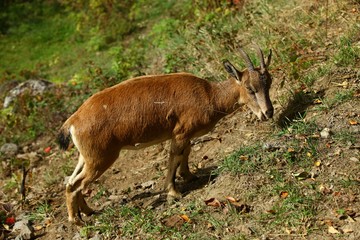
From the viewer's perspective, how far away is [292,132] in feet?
23.0

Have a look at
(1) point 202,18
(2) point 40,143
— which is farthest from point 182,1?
(2) point 40,143

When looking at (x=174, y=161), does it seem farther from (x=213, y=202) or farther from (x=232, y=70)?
(x=232, y=70)

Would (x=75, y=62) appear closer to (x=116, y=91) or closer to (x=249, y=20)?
(x=249, y=20)

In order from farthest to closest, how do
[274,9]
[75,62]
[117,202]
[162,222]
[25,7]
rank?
1. [25,7]
2. [75,62]
3. [274,9]
4. [117,202]
5. [162,222]

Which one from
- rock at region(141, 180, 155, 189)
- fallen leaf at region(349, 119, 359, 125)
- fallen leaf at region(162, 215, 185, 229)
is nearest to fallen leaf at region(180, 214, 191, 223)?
fallen leaf at region(162, 215, 185, 229)

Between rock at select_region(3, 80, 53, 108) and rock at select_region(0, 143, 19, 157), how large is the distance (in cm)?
186

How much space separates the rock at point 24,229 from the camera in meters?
7.19

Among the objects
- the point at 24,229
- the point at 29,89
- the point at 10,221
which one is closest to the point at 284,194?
the point at 24,229

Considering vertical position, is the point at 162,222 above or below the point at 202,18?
below

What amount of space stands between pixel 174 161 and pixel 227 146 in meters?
1.17

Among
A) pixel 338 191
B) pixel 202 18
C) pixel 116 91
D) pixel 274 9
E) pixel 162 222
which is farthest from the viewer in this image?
pixel 202 18

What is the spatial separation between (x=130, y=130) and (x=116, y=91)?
585mm

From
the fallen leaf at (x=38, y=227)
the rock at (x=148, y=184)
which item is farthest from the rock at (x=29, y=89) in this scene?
the rock at (x=148, y=184)

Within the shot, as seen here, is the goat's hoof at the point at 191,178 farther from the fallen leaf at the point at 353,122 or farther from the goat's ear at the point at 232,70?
the fallen leaf at the point at 353,122
